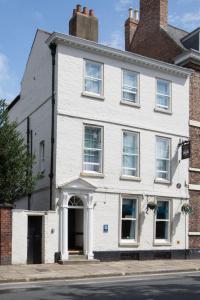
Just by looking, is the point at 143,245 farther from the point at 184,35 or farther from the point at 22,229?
the point at 184,35

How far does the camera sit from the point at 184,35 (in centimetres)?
3095

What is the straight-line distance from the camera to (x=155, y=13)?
29266 mm

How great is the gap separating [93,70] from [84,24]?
2.96m

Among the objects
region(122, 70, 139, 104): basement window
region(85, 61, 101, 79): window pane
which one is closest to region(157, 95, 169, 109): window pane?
region(122, 70, 139, 104): basement window

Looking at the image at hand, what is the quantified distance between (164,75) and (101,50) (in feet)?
14.3

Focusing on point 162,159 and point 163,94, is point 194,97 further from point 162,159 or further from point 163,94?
point 162,159

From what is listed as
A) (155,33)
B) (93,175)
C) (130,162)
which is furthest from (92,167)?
(155,33)

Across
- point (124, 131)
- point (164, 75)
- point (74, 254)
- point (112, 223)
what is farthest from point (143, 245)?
point (164, 75)

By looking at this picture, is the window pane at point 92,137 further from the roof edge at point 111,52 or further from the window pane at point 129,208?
the roof edge at point 111,52

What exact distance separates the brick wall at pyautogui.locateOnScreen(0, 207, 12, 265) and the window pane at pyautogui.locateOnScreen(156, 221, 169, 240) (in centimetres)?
826

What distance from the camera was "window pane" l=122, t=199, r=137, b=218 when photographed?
2275cm

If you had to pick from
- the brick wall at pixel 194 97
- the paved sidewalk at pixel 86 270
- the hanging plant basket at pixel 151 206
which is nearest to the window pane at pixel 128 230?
the hanging plant basket at pixel 151 206

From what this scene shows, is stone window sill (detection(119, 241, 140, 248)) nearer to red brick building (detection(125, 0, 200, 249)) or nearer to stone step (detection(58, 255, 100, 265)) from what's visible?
stone step (detection(58, 255, 100, 265))

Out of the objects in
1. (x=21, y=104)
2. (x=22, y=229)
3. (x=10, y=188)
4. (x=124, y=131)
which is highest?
(x=21, y=104)
